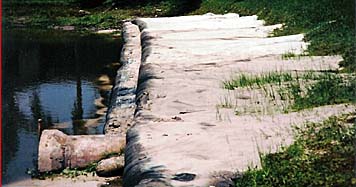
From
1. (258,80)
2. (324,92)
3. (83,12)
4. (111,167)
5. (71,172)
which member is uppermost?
(324,92)

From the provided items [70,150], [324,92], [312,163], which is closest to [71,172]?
[70,150]

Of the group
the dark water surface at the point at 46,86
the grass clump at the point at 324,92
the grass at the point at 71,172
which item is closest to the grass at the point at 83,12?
the dark water surface at the point at 46,86

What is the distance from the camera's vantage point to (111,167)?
302 inches

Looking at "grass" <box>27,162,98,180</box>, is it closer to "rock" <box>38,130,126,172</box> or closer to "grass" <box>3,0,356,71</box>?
"rock" <box>38,130,126,172</box>

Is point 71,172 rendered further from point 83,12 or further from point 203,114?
point 83,12

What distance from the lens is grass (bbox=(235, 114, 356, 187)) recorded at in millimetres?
4093

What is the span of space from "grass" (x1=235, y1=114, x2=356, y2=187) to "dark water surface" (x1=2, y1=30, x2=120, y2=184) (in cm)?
421

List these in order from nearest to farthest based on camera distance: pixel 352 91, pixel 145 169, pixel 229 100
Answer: pixel 145 169
pixel 352 91
pixel 229 100

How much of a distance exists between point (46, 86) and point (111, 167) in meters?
6.90

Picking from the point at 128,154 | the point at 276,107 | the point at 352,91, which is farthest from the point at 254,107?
the point at 128,154

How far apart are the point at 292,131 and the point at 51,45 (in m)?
14.6

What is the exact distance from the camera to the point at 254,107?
20.9ft

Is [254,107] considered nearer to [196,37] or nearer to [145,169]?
[145,169]

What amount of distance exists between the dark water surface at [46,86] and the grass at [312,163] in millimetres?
4205
